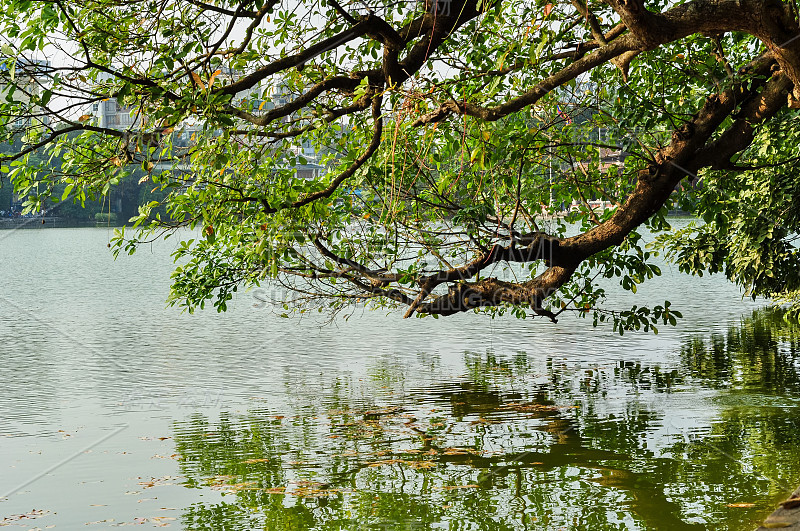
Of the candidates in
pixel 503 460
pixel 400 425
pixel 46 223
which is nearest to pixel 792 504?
pixel 503 460

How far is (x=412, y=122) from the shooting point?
8164 mm

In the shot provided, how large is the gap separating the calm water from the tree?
168 centimetres

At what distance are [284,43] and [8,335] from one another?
15.0 m

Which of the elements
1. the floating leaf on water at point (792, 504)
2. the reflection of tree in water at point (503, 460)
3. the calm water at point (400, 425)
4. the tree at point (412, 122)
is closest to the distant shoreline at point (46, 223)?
the calm water at point (400, 425)

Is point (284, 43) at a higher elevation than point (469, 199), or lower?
higher

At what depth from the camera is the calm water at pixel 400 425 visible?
7660mm

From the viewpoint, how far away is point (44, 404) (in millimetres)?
13359

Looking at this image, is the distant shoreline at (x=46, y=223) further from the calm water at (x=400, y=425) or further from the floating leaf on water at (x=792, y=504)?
the floating leaf on water at (x=792, y=504)

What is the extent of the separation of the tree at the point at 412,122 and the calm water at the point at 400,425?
168 cm

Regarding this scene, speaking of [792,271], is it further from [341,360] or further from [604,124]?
[341,360]

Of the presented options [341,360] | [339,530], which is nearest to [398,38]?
[339,530]

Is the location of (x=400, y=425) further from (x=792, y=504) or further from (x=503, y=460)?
(x=792, y=504)

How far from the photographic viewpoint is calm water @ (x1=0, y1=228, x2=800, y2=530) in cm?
766

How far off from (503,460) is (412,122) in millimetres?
3723
